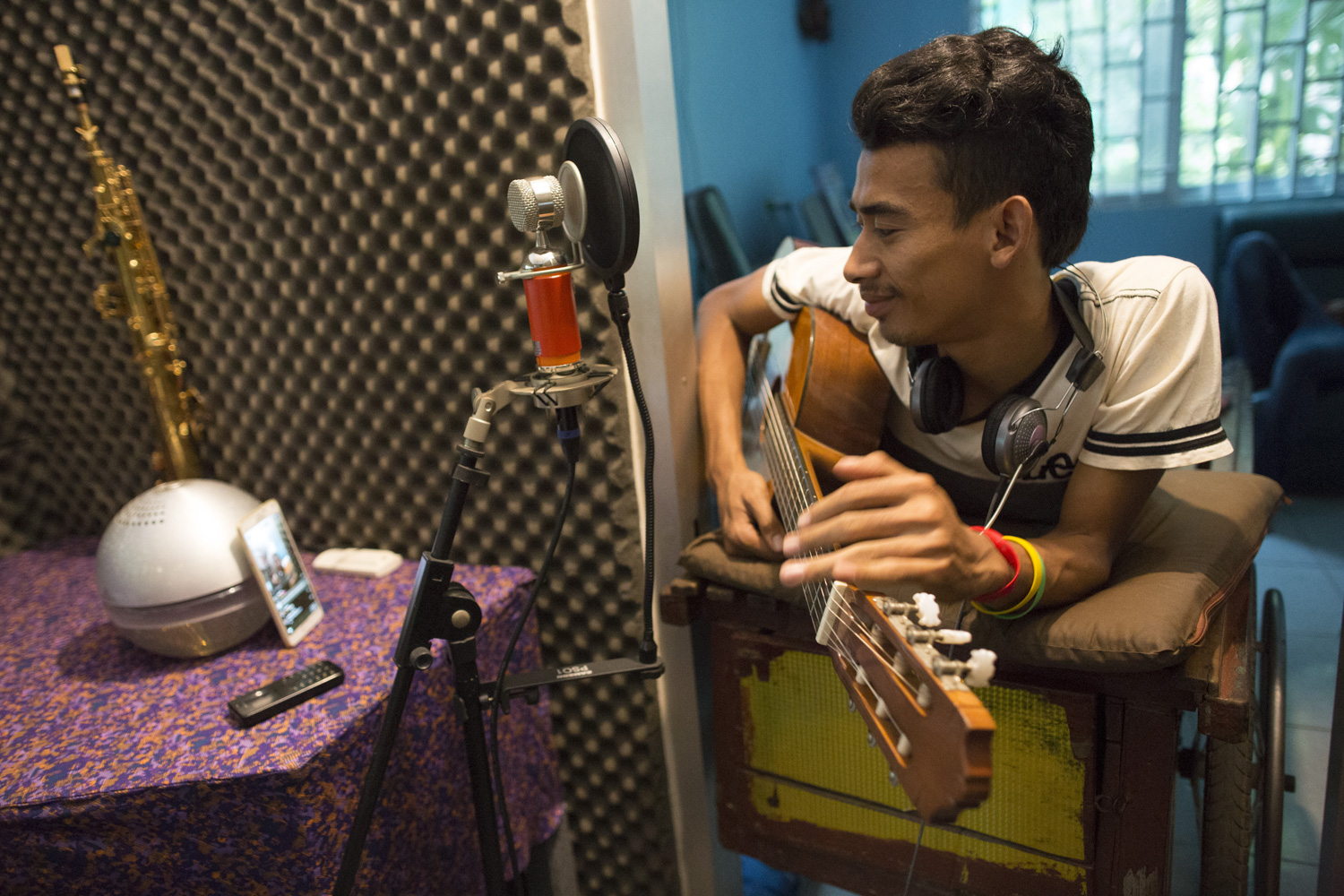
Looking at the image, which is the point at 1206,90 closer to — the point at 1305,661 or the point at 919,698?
the point at 1305,661

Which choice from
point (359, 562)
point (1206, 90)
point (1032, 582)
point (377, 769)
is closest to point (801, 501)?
point (1032, 582)

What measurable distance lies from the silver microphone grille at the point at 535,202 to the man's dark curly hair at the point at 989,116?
461 millimetres

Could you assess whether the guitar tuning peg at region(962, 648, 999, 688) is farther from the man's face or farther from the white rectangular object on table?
the white rectangular object on table

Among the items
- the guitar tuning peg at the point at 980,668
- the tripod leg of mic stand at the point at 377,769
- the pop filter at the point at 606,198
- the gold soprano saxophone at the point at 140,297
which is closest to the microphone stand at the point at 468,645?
the tripod leg of mic stand at the point at 377,769

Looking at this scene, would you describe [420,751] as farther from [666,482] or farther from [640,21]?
[640,21]

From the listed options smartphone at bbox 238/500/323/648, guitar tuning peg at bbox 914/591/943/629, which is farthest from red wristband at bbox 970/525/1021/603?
smartphone at bbox 238/500/323/648

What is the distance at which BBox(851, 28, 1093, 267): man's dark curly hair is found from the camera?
1044 millimetres

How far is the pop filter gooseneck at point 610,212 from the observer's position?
3.11 feet

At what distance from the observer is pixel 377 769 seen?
1.02 meters

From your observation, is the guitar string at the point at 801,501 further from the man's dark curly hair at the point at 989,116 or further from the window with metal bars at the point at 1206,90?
the window with metal bars at the point at 1206,90

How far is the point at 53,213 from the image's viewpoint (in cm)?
175

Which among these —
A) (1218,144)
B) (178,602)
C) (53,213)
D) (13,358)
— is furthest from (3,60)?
(1218,144)

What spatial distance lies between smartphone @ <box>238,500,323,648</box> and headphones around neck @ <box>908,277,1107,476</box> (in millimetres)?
1112

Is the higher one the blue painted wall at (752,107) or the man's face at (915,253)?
the blue painted wall at (752,107)
